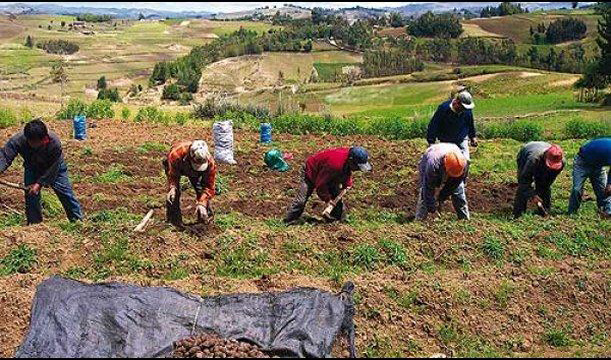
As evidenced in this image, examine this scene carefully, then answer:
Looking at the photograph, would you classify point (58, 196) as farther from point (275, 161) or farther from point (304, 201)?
point (275, 161)

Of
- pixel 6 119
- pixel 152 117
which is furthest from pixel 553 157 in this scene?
pixel 6 119

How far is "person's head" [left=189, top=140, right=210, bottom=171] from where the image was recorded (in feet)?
23.1

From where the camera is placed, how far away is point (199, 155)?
7.04 meters

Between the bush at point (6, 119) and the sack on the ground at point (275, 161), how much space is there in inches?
395

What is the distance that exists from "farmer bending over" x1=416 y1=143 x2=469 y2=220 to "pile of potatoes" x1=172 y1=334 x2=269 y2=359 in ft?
11.8

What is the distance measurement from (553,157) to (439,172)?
1.53 m

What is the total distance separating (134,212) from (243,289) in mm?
3692

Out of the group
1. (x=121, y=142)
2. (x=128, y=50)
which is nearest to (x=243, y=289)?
(x=121, y=142)

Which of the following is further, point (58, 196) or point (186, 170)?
point (58, 196)

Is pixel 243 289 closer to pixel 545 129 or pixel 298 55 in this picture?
pixel 545 129

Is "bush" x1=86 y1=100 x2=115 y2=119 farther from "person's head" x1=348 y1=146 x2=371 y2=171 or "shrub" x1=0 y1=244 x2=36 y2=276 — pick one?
"person's head" x1=348 y1=146 x2=371 y2=171

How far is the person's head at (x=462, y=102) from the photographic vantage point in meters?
8.79

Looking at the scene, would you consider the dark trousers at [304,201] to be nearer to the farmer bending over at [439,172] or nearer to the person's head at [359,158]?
the person's head at [359,158]

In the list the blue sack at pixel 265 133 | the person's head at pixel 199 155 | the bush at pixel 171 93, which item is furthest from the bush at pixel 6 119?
the bush at pixel 171 93
